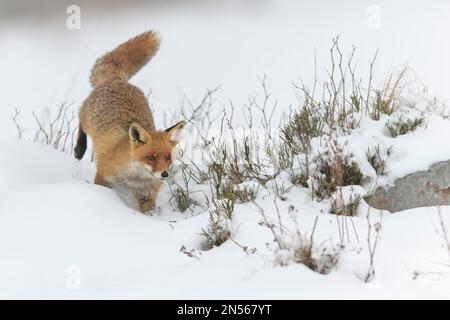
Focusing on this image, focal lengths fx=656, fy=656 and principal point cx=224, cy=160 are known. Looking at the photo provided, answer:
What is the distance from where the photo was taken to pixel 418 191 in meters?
4.93

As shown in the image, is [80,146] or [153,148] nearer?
[153,148]

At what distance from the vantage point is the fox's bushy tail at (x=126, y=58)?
22.9 ft

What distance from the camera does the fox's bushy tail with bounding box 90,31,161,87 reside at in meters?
6.97

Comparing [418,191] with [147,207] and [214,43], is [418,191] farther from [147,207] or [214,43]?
[214,43]

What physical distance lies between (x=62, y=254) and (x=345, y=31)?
10.3 meters

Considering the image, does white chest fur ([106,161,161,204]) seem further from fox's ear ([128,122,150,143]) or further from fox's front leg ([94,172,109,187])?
fox's ear ([128,122,150,143])

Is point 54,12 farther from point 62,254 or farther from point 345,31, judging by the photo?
point 62,254

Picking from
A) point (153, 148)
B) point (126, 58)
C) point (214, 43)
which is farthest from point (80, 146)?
point (214, 43)

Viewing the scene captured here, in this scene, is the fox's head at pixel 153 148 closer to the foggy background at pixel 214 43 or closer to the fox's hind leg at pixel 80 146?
the fox's hind leg at pixel 80 146

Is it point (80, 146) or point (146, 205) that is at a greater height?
point (80, 146)

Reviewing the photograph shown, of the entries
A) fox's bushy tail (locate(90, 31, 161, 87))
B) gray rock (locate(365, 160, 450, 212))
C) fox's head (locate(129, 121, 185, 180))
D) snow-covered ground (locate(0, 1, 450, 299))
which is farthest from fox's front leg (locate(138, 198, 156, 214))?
gray rock (locate(365, 160, 450, 212))

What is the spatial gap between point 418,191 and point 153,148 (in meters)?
2.23

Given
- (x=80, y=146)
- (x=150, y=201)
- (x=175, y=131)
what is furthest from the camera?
(x=80, y=146)
